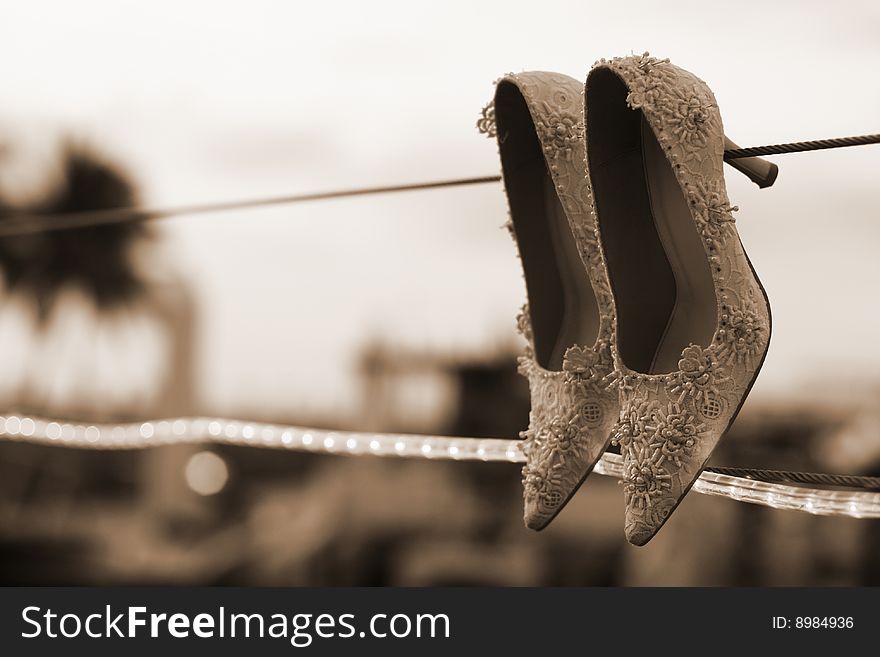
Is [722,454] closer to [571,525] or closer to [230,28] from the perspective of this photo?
[571,525]

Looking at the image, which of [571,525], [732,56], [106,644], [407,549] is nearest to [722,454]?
[571,525]

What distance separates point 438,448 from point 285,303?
3.84 meters

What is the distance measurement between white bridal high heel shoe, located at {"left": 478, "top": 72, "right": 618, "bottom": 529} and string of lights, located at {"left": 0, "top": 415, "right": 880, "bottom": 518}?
6cm

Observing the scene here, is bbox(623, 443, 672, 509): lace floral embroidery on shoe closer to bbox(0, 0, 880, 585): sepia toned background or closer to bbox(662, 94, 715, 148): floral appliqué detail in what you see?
bbox(662, 94, 715, 148): floral appliqué detail

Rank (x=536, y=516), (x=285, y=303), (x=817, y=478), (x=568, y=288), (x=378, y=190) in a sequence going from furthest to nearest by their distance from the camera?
(x=285, y=303) → (x=378, y=190) → (x=568, y=288) → (x=536, y=516) → (x=817, y=478)

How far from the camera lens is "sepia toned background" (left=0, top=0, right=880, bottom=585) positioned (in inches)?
177

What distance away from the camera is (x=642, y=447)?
702mm

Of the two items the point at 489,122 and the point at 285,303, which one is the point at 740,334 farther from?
the point at 285,303

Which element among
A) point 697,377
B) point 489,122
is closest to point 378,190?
point 489,122

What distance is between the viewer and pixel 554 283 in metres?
0.87

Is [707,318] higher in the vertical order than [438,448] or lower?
higher

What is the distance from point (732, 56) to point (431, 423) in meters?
2.23

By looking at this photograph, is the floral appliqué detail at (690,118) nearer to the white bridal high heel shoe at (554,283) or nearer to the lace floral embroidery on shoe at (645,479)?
the white bridal high heel shoe at (554,283)

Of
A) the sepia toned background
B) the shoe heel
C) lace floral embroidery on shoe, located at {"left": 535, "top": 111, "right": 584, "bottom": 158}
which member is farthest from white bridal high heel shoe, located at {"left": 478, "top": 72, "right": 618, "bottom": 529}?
the sepia toned background
